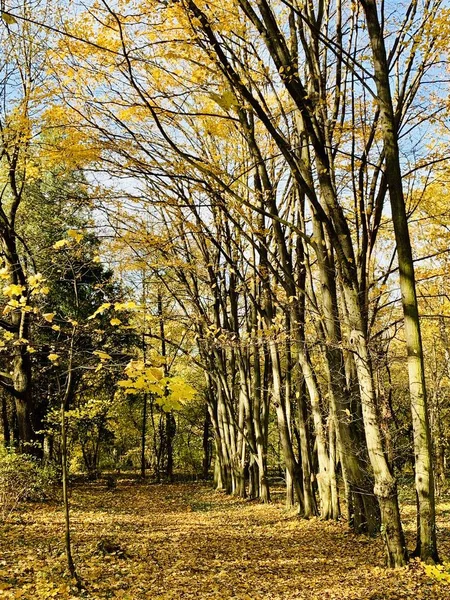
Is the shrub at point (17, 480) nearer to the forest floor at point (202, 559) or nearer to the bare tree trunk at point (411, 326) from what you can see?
the forest floor at point (202, 559)

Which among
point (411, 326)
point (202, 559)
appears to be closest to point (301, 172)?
point (411, 326)

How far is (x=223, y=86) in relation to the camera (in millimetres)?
6078

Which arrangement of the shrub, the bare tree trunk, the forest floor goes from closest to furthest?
the forest floor < the bare tree trunk < the shrub

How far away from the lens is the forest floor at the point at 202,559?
498 cm

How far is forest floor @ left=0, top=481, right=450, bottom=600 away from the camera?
196 inches

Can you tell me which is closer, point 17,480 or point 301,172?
point 301,172

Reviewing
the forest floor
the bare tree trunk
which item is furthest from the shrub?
the bare tree trunk

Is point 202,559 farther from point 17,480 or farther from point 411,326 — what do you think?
point 17,480

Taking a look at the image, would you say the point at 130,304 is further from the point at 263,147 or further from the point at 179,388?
the point at 263,147

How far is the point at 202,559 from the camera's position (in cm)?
660

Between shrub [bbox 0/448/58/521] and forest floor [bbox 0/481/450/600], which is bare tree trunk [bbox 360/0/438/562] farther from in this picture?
shrub [bbox 0/448/58/521]

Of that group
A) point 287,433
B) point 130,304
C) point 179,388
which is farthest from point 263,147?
point 179,388

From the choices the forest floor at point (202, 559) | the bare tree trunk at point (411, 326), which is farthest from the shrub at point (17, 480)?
the bare tree trunk at point (411, 326)

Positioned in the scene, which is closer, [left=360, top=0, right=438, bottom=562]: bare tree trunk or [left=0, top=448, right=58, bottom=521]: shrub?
[left=360, top=0, right=438, bottom=562]: bare tree trunk
